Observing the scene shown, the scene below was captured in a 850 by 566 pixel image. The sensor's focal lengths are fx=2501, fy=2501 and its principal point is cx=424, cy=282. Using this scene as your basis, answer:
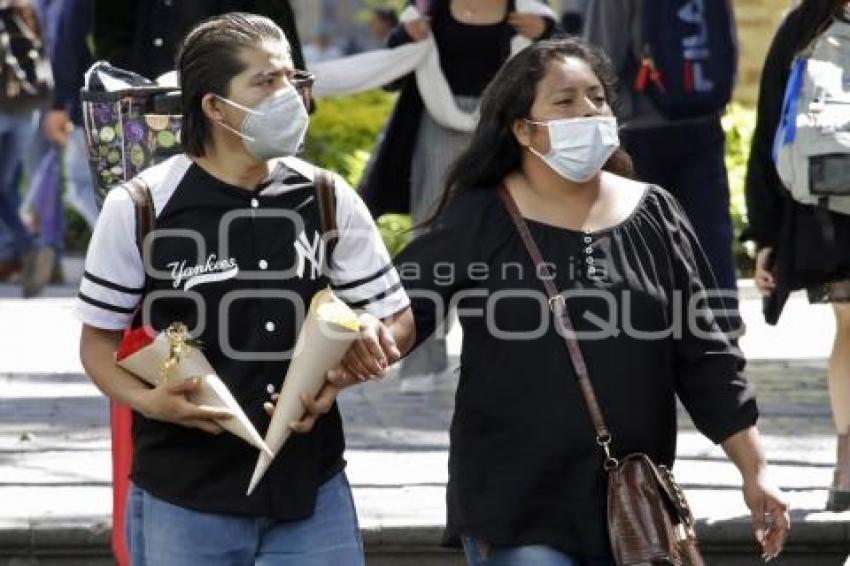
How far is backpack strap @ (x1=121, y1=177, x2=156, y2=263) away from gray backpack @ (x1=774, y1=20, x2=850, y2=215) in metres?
2.89

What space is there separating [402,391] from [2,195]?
176 inches

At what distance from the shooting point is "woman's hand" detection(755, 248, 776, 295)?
26.4 feet

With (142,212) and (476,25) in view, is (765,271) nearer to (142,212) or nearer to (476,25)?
(476,25)

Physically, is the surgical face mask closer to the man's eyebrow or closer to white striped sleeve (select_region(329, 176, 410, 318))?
the man's eyebrow

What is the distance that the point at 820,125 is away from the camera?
7.46 meters

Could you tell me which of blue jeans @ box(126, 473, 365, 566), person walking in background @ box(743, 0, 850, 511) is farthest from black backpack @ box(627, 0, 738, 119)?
blue jeans @ box(126, 473, 365, 566)

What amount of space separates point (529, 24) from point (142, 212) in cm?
496

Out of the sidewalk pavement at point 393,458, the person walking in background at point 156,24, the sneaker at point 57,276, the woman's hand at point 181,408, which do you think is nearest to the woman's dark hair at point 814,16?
the sidewalk pavement at point 393,458

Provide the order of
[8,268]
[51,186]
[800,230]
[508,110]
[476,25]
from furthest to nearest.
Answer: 1. [8,268]
2. [51,186]
3. [476,25]
4. [800,230]
5. [508,110]

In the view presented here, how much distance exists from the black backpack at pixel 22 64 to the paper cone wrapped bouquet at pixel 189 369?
8.74 m

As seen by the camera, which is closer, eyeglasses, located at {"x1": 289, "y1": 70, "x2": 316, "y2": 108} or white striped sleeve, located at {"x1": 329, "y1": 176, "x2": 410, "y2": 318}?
white striped sleeve, located at {"x1": 329, "y1": 176, "x2": 410, "y2": 318}

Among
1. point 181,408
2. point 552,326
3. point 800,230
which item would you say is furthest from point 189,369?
point 800,230

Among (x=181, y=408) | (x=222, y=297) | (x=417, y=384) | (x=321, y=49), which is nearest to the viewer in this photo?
Result: (x=181, y=408)

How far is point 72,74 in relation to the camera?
10156 mm
